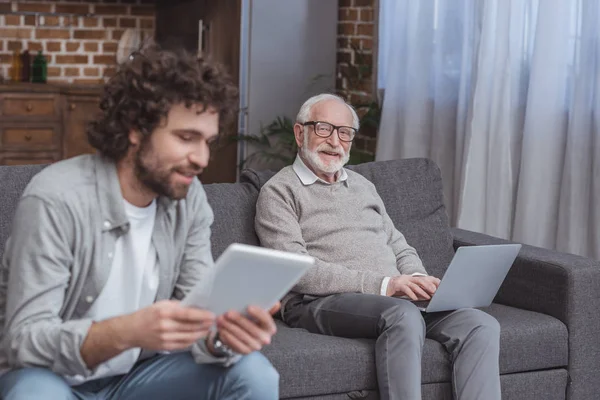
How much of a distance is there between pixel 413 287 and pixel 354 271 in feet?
0.55

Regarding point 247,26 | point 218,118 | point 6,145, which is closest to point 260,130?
point 247,26

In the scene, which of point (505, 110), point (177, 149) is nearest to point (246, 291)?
point (177, 149)

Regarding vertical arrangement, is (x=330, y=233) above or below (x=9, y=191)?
below

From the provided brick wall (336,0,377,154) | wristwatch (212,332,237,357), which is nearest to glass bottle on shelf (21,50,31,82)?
brick wall (336,0,377,154)

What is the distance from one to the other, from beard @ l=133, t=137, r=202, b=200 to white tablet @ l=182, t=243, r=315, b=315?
0.87ft

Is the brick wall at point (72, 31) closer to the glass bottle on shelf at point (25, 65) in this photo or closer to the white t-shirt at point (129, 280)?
the glass bottle on shelf at point (25, 65)

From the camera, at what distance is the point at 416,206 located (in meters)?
3.41

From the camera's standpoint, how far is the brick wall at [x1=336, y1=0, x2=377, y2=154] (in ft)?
16.9

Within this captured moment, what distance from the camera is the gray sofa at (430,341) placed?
2.67 meters

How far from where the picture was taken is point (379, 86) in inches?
200

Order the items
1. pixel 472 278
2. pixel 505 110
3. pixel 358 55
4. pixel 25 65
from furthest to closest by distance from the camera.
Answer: pixel 25 65, pixel 358 55, pixel 505 110, pixel 472 278

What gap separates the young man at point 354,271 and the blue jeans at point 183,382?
2.25 feet

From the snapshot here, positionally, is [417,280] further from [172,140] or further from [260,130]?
[260,130]

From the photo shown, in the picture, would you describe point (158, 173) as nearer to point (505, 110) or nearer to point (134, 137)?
point (134, 137)
